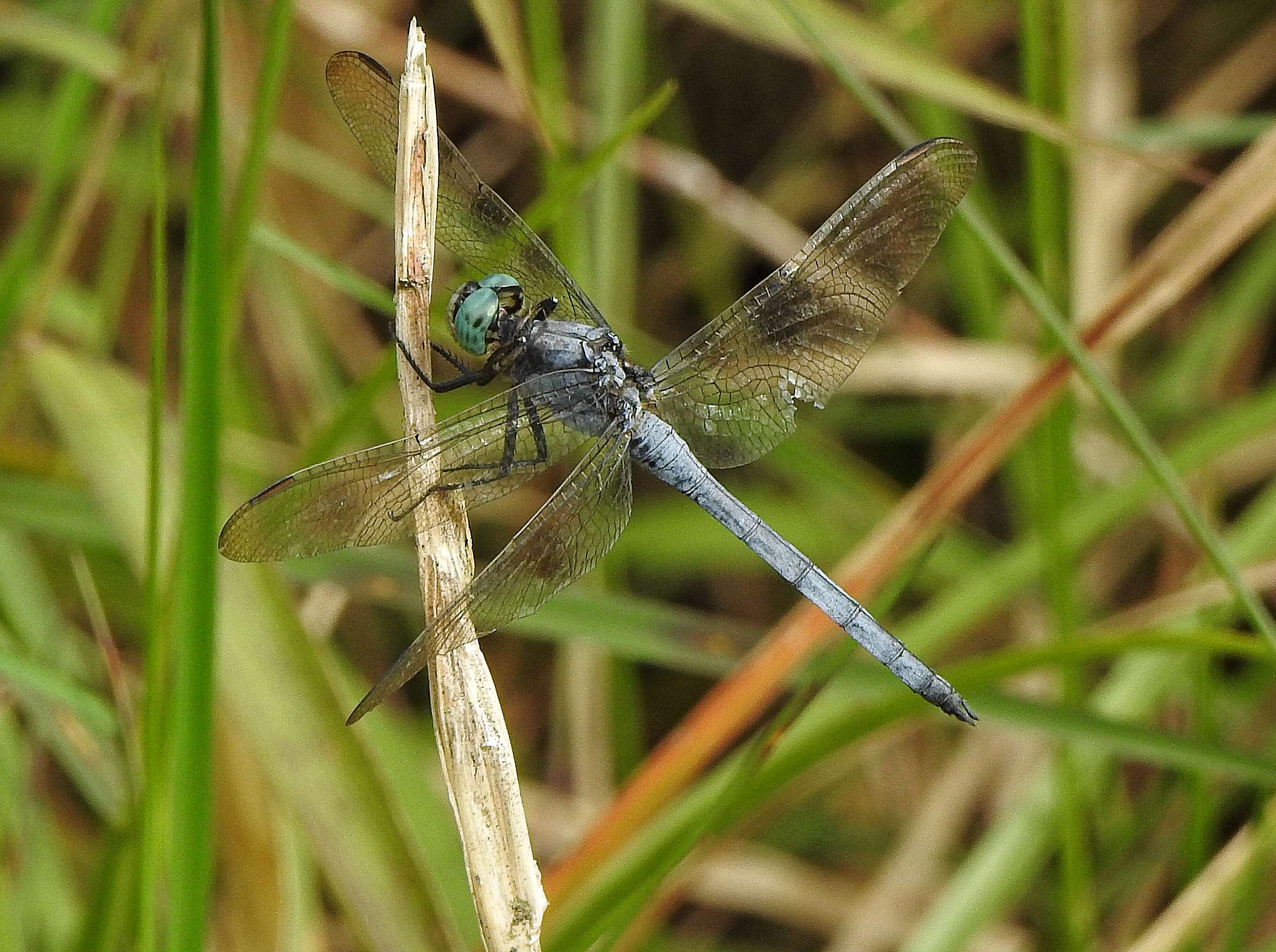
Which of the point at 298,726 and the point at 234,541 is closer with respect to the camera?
the point at 234,541

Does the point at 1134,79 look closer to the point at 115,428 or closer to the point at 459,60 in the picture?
the point at 459,60

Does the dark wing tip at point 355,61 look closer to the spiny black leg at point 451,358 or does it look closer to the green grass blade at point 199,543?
the spiny black leg at point 451,358

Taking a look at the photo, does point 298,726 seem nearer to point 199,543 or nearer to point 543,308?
point 199,543

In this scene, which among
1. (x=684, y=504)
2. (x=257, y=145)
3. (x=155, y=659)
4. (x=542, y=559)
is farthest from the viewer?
(x=684, y=504)

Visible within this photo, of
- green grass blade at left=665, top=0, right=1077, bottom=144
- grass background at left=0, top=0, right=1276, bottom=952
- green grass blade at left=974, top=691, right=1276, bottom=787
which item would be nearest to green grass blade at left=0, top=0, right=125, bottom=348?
grass background at left=0, top=0, right=1276, bottom=952

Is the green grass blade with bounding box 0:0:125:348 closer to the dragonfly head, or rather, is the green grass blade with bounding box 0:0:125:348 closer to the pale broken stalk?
the dragonfly head

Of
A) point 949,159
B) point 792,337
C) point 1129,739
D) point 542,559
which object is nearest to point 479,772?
point 542,559
